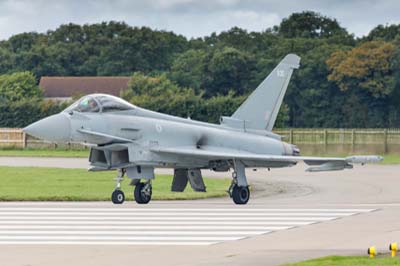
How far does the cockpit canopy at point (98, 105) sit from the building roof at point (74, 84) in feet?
234

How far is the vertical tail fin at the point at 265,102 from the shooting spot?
2730 cm

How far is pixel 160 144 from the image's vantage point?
25672 millimetres

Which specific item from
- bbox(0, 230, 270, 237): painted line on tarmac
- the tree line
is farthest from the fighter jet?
the tree line

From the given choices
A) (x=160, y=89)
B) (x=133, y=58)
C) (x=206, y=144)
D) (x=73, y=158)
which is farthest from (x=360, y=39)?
(x=206, y=144)

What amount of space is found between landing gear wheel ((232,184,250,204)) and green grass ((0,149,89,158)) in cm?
2861

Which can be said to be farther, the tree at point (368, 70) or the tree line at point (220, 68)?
the tree at point (368, 70)

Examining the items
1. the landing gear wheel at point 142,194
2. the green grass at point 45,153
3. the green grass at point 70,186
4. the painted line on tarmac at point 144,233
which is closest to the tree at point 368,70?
the green grass at point 45,153

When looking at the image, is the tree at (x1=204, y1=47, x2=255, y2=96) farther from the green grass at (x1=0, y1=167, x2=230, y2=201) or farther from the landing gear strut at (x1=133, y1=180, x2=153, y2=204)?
the landing gear strut at (x1=133, y1=180, x2=153, y2=204)

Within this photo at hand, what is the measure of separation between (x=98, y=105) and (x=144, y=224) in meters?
6.06

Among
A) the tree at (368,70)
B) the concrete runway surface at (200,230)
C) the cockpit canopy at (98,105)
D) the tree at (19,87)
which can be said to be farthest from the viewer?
the tree at (368,70)

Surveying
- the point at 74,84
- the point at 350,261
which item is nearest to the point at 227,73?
the point at 74,84

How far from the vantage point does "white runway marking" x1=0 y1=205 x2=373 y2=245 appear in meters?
17.4

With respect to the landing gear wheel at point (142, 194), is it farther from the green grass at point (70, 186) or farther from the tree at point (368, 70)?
the tree at point (368, 70)

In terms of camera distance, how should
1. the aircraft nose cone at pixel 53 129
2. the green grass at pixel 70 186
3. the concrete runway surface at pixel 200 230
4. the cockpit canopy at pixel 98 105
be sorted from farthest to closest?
the green grass at pixel 70 186, the cockpit canopy at pixel 98 105, the aircraft nose cone at pixel 53 129, the concrete runway surface at pixel 200 230
